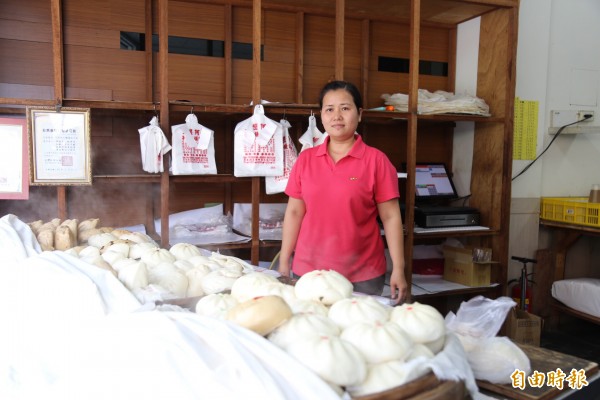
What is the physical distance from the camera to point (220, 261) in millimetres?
1844

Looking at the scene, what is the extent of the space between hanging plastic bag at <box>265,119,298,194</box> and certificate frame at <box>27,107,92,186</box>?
1.10 metres

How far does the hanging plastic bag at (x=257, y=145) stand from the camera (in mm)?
3150

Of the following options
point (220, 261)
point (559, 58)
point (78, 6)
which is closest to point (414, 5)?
point (559, 58)

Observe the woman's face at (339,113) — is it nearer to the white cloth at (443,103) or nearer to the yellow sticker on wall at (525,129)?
the white cloth at (443,103)

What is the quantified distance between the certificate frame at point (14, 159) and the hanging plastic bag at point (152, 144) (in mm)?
645

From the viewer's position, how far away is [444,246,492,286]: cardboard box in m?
3.82

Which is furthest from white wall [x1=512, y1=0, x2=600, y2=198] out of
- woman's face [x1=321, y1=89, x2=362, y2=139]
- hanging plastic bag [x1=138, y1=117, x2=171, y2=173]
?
hanging plastic bag [x1=138, y1=117, x2=171, y2=173]

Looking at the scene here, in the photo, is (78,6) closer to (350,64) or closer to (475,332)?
(350,64)

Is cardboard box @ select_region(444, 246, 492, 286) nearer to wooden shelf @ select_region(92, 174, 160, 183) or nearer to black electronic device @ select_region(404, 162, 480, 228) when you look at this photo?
black electronic device @ select_region(404, 162, 480, 228)

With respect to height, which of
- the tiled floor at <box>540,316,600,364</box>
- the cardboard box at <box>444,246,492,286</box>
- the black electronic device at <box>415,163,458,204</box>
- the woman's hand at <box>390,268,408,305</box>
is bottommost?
the tiled floor at <box>540,316,600,364</box>

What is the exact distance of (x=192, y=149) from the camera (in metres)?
3.10

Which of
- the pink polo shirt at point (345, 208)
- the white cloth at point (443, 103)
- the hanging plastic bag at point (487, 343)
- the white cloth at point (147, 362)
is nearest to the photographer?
the white cloth at point (147, 362)

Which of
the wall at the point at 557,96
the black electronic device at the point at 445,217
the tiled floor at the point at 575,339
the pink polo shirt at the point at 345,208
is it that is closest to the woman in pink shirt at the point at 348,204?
the pink polo shirt at the point at 345,208

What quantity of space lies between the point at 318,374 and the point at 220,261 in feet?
3.22
